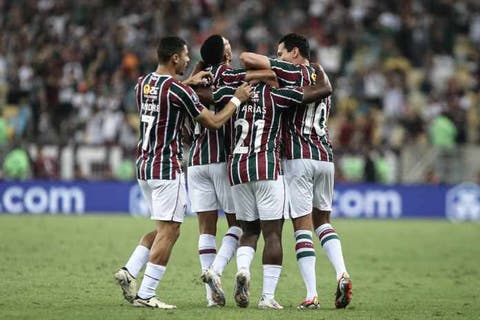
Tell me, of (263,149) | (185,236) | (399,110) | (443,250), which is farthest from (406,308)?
(399,110)

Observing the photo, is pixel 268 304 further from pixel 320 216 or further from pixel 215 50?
pixel 215 50

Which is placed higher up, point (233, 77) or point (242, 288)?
point (233, 77)

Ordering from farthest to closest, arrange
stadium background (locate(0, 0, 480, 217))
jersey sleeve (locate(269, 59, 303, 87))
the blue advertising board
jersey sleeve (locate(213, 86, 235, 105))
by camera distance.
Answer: stadium background (locate(0, 0, 480, 217)), the blue advertising board, jersey sleeve (locate(269, 59, 303, 87)), jersey sleeve (locate(213, 86, 235, 105))

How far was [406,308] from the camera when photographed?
409 inches

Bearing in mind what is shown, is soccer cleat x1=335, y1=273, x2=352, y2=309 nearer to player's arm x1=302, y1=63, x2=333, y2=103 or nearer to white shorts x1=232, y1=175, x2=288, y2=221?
white shorts x1=232, y1=175, x2=288, y2=221

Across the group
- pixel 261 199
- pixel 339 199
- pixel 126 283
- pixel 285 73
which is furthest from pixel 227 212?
pixel 339 199

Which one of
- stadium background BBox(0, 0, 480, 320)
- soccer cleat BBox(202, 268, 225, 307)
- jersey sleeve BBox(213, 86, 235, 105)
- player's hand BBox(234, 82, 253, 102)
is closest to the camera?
soccer cleat BBox(202, 268, 225, 307)

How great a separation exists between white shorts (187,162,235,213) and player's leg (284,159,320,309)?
60cm

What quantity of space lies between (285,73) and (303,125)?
55 centimetres

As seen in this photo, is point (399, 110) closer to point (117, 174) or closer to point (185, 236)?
point (117, 174)

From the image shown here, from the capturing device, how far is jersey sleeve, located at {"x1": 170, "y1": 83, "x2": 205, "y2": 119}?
9641 mm

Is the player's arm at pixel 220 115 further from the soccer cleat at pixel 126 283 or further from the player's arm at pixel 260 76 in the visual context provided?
the soccer cleat at pixel 126 283

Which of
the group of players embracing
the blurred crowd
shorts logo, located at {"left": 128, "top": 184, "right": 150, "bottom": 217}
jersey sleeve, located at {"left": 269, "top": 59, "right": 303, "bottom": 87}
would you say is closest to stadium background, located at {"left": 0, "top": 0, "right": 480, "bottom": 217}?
the blurred crowd

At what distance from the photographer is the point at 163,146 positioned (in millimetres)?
9766
